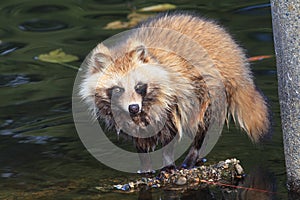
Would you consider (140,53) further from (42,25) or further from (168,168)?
(42,25)

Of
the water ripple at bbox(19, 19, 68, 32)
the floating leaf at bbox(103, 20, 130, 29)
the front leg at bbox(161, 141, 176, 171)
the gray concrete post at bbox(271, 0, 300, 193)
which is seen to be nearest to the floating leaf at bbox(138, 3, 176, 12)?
the floating leaf at bbox(103, 20, 130, 29)

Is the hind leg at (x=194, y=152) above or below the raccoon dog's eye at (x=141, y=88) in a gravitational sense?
below

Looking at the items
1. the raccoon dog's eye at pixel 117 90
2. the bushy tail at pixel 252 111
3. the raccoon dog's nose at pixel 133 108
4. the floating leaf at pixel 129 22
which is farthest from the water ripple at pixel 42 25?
the raccoon dog's nose at pixel 133 108

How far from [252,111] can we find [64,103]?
2.20 meters

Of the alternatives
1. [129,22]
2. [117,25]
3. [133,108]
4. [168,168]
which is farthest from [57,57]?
[133,108]

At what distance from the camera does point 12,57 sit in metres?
9.45

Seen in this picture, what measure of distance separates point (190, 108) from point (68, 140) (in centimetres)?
131

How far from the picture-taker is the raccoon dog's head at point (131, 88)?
5820 mm

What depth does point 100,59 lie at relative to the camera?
5.95 m

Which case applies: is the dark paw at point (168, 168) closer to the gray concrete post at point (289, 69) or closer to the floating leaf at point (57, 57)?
the gray concrete post at point (289, 69)

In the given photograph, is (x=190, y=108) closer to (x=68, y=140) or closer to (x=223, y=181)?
(x=223, y=181)

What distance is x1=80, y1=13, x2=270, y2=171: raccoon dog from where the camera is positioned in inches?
Answer: 231

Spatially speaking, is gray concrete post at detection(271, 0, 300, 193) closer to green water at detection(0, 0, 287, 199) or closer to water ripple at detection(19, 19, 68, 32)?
green water at detection(0, 0, 287, 199)

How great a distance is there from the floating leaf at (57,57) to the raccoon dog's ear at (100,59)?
125 inches
